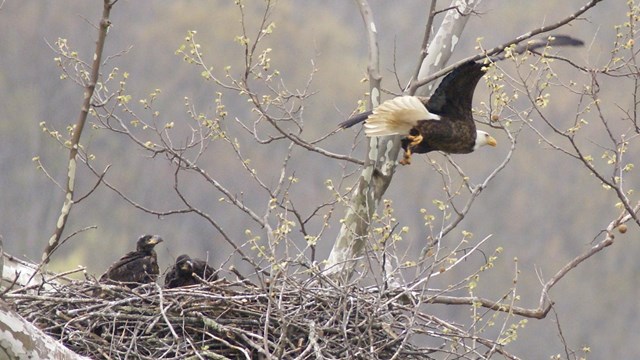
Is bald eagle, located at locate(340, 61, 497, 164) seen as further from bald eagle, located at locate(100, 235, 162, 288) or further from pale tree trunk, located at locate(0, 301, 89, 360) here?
pale tree trunk, located at locate(0, 301, 89, 360)

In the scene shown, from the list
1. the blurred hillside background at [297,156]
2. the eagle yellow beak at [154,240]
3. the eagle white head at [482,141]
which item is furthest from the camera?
the blurred hillside background at [297,156]

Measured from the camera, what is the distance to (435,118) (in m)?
9.95

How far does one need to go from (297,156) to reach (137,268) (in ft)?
50.3

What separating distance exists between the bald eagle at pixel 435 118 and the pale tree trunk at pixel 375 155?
0.19m

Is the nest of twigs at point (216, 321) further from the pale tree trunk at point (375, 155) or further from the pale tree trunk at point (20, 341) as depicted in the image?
the pale tree trunk at point (20, 341)

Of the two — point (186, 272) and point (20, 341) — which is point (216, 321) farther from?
point (20, 341)

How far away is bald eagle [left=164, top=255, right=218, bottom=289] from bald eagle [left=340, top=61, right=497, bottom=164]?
139cm

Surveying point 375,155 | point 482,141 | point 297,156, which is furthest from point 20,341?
point 297,156

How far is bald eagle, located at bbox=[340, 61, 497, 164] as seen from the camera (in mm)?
9680

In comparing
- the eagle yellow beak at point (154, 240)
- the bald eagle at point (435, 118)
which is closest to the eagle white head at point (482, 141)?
the bald eagle at point (435, 118)

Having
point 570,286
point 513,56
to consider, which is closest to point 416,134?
point 513,56

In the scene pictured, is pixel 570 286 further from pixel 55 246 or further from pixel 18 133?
pixel 55 246

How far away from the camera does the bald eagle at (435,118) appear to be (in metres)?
9.68

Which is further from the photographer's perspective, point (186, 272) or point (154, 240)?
point (154, 240)
